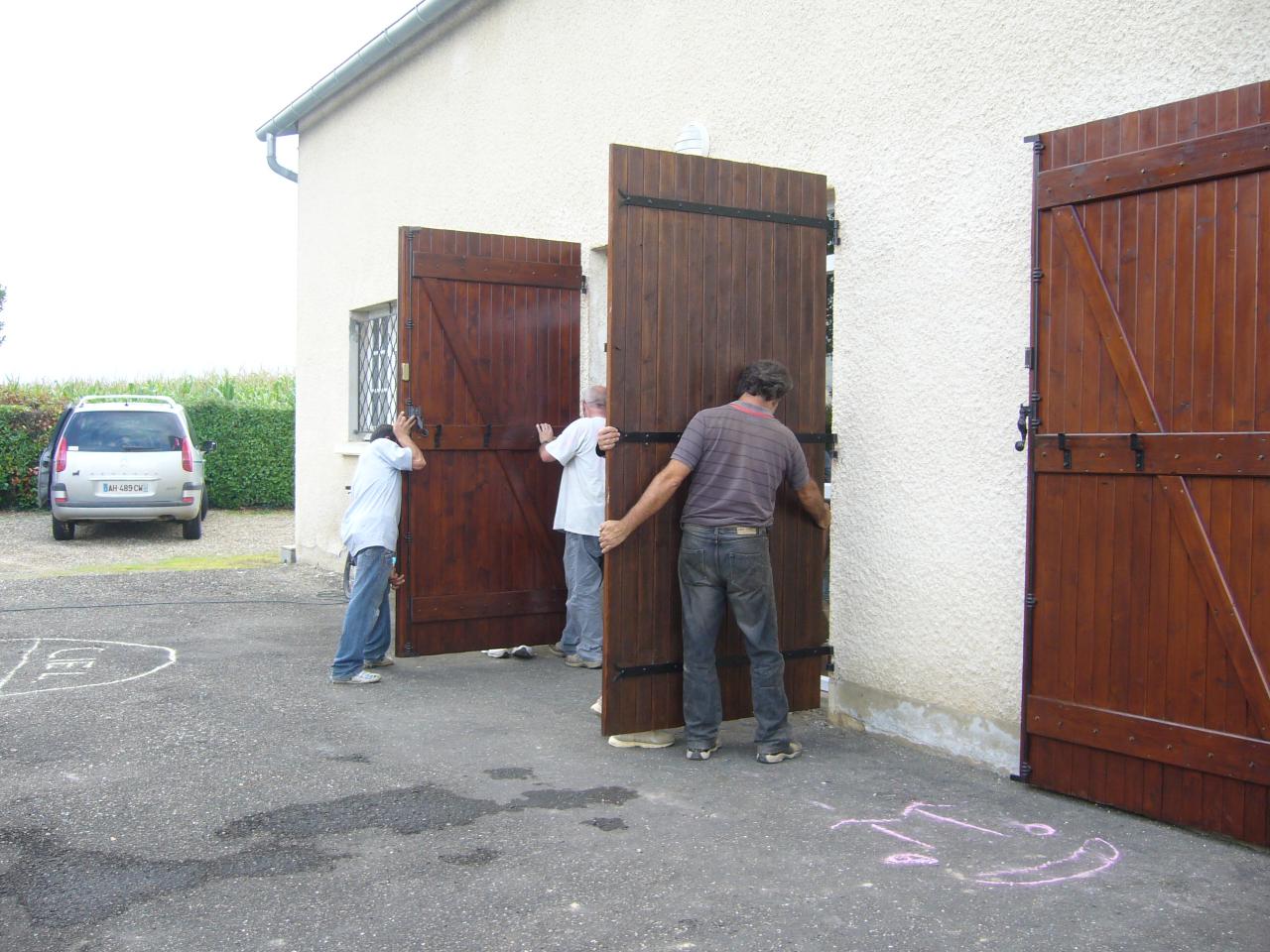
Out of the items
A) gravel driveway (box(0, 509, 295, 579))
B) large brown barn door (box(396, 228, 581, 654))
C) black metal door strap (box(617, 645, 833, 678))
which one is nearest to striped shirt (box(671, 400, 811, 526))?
black metal door strap (box(617, 645, 833, 678))

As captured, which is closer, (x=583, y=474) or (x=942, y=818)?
(x=942, y=818)

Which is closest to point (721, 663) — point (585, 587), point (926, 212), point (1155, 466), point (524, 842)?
point (524, 842)

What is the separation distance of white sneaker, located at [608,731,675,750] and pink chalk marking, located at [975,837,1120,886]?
193 cm

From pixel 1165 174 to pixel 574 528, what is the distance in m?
4.15

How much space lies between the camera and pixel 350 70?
11664 mm

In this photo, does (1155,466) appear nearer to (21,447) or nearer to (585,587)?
(585,587)

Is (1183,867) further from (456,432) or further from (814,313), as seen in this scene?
(456,432)

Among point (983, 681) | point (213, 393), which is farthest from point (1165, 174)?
point (213, 393)

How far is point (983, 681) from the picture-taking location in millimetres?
5332

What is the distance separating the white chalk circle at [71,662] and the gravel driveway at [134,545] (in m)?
4.28

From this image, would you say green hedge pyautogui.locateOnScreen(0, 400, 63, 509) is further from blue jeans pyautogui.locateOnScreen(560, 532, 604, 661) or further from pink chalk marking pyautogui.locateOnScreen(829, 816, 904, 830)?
pink chalk marking pyautogui.locateOnScreen(829, 816, 904, 830)

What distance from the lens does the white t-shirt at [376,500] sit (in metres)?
7.02

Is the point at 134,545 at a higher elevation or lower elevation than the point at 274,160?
lower

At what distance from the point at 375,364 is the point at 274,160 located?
3874 mm
